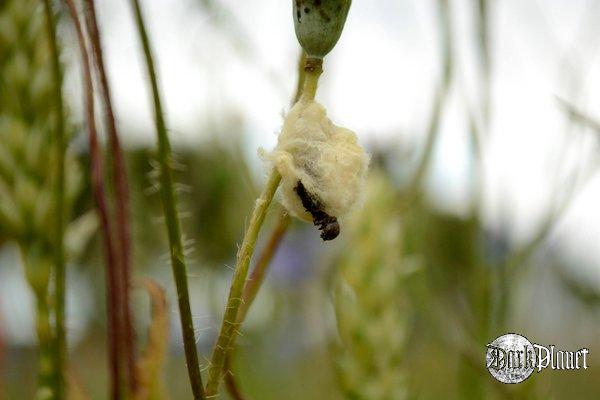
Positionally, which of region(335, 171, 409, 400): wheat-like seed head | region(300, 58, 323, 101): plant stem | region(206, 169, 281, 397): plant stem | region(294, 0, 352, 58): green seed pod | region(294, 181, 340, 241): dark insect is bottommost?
region(206, 169, 281, 397): plant stem

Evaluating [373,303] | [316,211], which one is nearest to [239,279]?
[316,211]

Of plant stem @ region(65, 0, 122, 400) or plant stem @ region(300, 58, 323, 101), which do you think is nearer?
plant stem @ region(300, 58, 323, 101)

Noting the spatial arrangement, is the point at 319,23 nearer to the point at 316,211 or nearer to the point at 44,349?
the point at 316,211

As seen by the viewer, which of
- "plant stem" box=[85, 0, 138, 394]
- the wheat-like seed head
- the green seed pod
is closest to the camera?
the green seed pod

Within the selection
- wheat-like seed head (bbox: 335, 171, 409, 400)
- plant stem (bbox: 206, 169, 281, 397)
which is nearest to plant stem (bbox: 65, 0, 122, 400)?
plant stem (bbox: 206, 169, 281, 397)

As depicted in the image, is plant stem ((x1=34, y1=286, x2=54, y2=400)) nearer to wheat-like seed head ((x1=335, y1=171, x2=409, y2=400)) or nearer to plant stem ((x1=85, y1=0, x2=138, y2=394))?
plant stem ((x1=85, y1=0, x2=138, y2=394))

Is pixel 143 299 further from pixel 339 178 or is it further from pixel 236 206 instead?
pixel 339 178

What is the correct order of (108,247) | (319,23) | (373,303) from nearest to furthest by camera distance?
(319,23) → (108,247) → (373,303)
